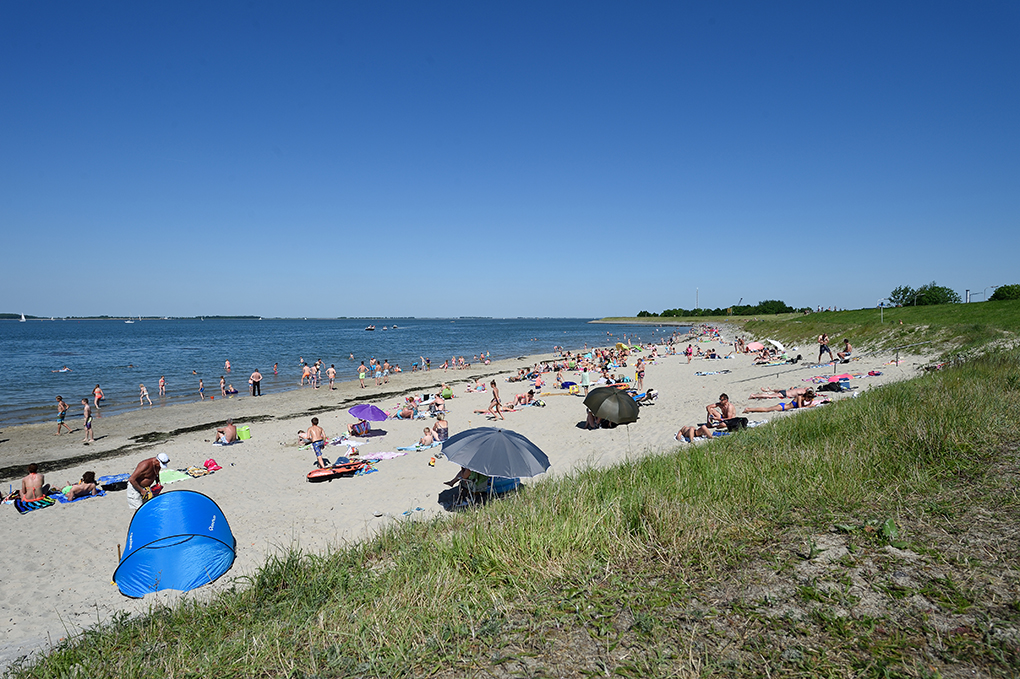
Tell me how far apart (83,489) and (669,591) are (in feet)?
43.5

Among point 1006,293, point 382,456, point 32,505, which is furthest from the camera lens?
point 1006,293

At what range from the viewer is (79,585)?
23.5 feet

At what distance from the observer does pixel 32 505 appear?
10172 millimetres

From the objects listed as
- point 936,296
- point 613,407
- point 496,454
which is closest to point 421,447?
point 613,407

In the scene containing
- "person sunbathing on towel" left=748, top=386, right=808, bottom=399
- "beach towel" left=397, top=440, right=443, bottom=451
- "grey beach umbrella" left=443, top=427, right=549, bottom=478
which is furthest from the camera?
"person sunbathing on towel" left=748, top=386, right=808, bottom=399

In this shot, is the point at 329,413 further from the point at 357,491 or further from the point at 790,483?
the point at 790,483

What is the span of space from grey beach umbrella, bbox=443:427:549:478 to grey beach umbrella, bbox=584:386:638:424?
236 inches

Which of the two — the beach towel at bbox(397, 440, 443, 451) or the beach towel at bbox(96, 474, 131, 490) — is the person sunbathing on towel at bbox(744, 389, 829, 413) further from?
the beach towel at bbox(96, 474, 131, 490)

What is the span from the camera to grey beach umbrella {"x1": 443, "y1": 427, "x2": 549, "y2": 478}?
796 centimetres

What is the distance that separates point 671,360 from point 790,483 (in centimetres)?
3302

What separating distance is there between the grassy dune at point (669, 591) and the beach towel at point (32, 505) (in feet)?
29.6

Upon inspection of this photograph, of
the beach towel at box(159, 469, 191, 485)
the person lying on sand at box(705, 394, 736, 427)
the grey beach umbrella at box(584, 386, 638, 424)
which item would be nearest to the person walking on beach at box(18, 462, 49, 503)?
the beach towel at box(159, 469, 191, 485)

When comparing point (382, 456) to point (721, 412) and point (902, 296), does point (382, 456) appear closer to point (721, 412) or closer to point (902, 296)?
point (721, 412)

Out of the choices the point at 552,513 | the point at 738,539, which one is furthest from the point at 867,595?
the point at 552,513
